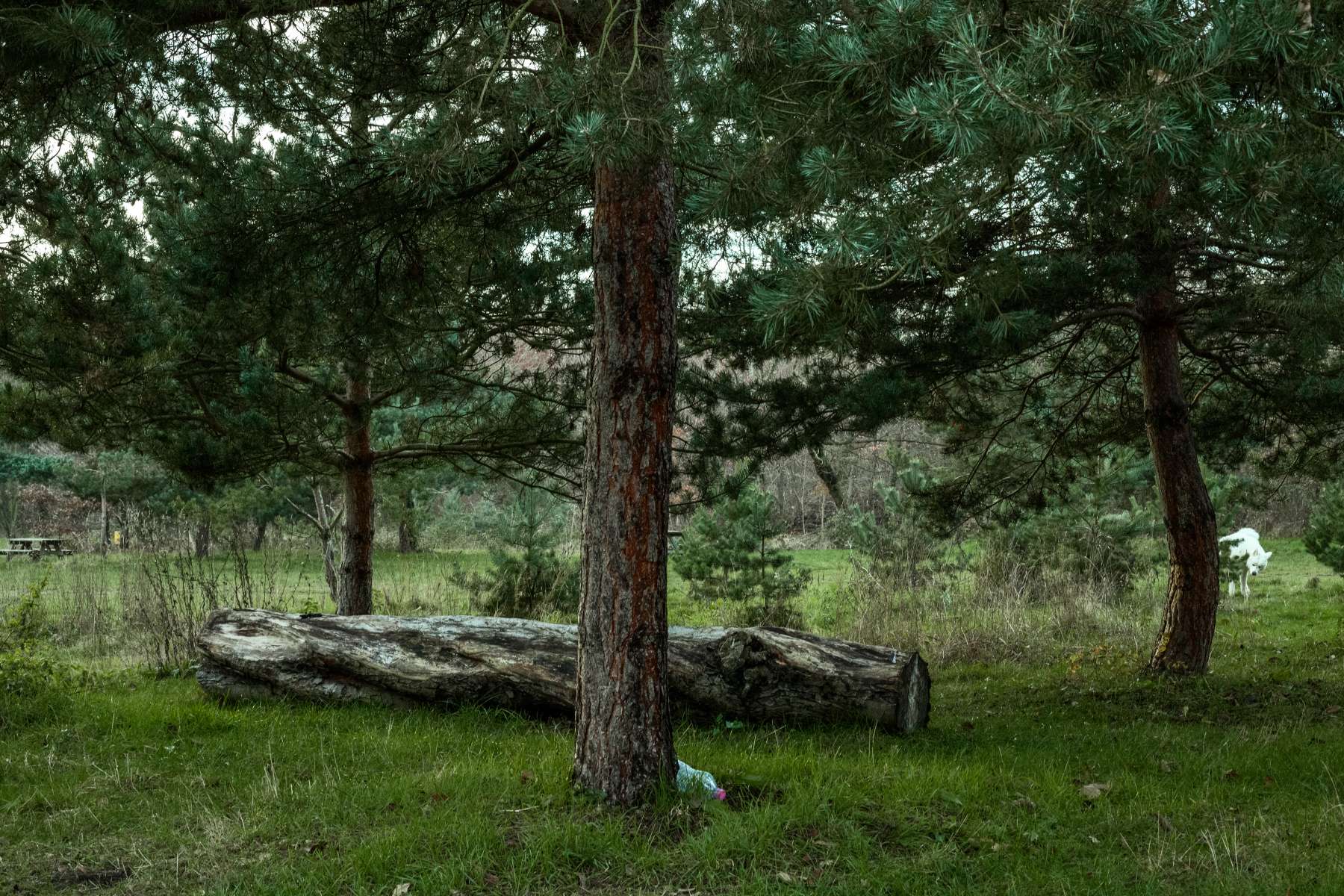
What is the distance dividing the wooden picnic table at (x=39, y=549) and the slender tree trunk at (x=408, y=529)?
253 inches

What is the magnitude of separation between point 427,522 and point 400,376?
19.3 meters

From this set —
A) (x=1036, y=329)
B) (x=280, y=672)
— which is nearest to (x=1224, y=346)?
(x=1036, y=329)

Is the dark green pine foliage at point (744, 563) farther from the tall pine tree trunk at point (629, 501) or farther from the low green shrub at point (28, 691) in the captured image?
the tall pine tree trunk at point (629, 501)

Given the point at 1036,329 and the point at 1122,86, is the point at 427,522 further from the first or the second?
the point at 1122,86

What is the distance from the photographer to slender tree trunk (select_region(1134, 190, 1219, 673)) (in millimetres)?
7566

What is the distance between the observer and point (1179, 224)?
255 inches

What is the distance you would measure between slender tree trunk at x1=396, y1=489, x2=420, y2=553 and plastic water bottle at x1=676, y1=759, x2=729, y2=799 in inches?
728

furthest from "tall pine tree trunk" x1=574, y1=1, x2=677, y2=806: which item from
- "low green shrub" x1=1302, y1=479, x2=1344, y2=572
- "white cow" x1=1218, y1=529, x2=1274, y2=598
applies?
"low green shrub" x1=1302, y1=479, x2=1344, y2=572

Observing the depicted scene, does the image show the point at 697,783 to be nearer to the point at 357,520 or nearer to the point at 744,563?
the point at 357,520

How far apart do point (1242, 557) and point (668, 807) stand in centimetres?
1216

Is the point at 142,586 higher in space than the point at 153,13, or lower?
lower

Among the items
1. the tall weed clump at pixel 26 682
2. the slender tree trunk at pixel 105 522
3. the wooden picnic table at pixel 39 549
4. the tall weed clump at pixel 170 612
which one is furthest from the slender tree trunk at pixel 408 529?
the tall weed clump at pixel 26 682

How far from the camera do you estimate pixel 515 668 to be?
6.29 meters

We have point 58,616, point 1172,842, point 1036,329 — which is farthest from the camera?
point 58,616
